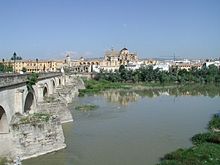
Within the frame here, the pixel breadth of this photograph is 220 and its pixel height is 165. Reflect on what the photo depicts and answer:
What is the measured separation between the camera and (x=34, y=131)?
54.9 feet

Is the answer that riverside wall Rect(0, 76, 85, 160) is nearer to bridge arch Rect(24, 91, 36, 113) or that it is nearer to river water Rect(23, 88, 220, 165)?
river water Rect(23, 88, 220, 165)

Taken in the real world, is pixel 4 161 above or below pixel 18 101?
below

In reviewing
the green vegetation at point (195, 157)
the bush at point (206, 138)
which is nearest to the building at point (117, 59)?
the bush at point (206, 138)

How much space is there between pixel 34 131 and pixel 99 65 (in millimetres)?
91331

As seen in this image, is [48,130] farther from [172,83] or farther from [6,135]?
[172,83]

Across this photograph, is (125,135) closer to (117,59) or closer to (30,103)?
(30,103)

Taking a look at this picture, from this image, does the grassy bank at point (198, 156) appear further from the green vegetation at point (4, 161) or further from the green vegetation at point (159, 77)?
the green vegetation at point (159, 77)

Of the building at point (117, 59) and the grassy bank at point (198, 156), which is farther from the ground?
the building at point (117, 59)

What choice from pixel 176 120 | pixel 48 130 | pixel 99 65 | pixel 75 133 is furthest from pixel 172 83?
pixel 48 130

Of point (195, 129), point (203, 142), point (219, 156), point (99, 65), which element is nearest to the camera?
point (219, 156)

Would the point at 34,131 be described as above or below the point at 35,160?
above

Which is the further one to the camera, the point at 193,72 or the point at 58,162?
the point at 193,72

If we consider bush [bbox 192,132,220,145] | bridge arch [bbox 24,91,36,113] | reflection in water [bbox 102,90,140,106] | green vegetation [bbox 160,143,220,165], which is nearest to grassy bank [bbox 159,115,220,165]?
green vegetation [bbox 160,143,220,165]

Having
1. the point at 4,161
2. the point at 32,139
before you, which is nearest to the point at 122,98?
the point at 32,139
